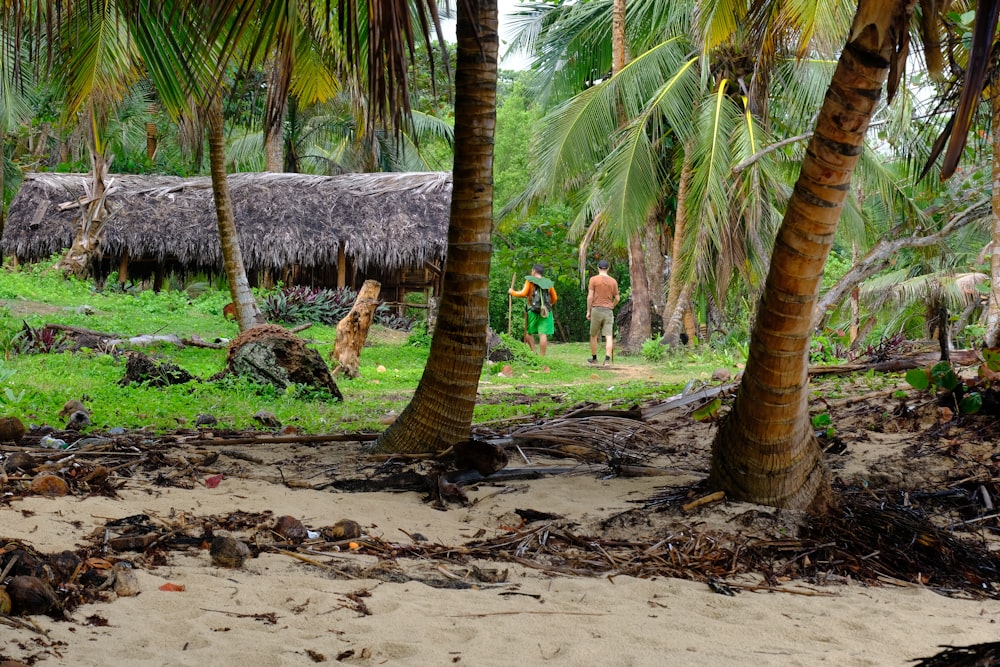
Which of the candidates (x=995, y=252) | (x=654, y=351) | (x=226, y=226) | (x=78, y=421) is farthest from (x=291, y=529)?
(x=654, y=351)

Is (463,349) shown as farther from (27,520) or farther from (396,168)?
(396,168)

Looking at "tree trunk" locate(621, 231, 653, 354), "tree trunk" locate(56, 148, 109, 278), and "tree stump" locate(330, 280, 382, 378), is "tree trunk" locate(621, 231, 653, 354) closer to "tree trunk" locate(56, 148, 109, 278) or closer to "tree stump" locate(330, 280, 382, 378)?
"tree stump" locate(330, 280, 382, 378)

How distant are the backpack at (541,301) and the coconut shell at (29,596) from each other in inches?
504

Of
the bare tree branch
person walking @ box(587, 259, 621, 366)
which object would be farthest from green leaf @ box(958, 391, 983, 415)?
person walking @ box(587, 259, 621, 366)

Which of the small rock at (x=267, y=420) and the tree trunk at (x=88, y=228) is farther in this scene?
the tree trunk at (x=88, y=228)

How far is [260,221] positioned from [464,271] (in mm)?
15141

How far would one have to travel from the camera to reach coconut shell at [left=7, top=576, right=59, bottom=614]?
2.37 m

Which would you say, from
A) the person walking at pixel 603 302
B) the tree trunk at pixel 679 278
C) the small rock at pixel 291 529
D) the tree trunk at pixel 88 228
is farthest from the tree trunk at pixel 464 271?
the tree trunk at pixel 88 228

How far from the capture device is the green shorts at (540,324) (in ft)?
49.3

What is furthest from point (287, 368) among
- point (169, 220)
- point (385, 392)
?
point (169, 220)

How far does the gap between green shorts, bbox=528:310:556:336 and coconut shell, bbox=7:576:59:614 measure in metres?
12.7

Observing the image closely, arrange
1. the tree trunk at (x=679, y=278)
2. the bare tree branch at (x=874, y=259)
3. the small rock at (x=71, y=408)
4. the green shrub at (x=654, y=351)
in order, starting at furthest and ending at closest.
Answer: the tree trunk at (x=679, y=278)
the green shrub at (x=654, y=351)
the bare tree branch at (x=874, y=259)
the small rock at (x=71, y=408)

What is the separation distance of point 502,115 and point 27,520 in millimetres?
30230

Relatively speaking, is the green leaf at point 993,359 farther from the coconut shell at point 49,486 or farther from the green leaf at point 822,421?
the coconut shell at point 49,486
